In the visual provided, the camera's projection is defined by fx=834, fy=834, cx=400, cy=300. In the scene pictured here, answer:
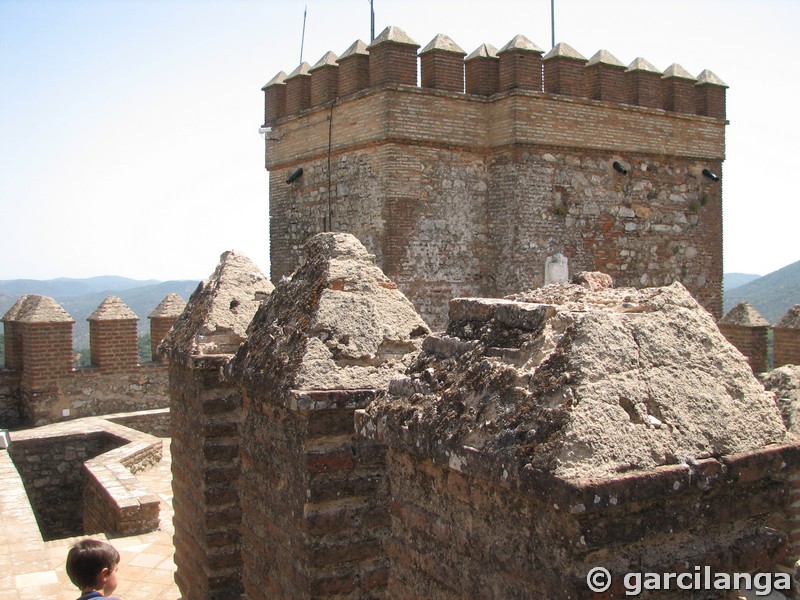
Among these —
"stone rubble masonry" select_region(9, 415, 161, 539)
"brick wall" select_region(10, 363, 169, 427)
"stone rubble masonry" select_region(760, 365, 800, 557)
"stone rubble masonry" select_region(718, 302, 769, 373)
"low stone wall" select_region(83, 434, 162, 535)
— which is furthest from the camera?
"brick wall" select_region(10, 363, 169, 427)

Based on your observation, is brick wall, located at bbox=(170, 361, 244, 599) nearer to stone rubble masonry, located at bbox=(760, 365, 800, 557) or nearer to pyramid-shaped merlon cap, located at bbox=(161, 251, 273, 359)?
pyramid-shaped merlon cap, located at bbox=(161, 251, 273, 359)

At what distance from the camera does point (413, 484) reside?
2434 millimetres

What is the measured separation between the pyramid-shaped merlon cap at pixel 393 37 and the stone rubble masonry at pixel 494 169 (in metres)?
0.02

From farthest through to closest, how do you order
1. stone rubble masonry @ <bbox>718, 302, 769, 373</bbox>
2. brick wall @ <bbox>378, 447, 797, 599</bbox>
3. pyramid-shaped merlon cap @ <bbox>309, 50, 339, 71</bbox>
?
pyramid-shaped merlon cap @ <bbox>309, 50, 339, 71</bbox>, stone rubble masonry @ <bbox>718, 302, 769, 373</bbox>, brick wall @ <bbox>378, 447, 797, 599</bbox>

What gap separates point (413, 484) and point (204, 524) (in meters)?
2.53

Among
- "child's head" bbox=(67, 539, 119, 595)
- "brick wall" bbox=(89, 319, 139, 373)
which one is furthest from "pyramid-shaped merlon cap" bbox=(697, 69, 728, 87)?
"child's head" bbox=(67, 539, 119, 595)

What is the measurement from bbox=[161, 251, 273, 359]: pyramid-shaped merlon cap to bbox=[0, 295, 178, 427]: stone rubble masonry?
9.55 metres

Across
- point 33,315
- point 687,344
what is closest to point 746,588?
point 687,344

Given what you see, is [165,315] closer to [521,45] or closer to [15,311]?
[15,311]

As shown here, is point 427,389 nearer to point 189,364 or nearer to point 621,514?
point 621,514

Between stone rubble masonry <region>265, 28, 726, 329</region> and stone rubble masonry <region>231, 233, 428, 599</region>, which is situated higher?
stone rubble masonry <region>265, 28, 726, 329</region>

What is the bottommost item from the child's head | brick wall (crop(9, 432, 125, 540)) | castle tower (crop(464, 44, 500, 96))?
brick wall (crop(9, 432, 125, 540))

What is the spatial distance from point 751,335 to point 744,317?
11.6 inches

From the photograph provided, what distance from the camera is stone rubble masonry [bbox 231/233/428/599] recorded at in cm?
312
